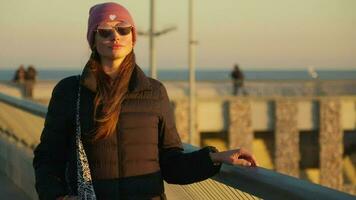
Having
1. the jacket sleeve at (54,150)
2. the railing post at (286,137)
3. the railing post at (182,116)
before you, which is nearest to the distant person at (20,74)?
the railing post at (182,116)

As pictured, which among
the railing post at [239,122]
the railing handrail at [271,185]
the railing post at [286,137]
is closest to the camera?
the railing handrail at [271,185]

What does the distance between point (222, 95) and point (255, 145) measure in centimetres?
260

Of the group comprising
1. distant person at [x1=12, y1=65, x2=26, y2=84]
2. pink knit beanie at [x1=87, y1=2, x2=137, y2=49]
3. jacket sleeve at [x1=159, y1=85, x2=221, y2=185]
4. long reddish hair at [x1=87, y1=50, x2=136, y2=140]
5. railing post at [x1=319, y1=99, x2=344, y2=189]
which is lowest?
railing post at [x1=319, y1=99, x2=344, y2=189]

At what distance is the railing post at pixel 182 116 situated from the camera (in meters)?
27.2

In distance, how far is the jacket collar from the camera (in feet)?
9.03

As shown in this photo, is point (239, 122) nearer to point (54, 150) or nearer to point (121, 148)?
point (54, 150)

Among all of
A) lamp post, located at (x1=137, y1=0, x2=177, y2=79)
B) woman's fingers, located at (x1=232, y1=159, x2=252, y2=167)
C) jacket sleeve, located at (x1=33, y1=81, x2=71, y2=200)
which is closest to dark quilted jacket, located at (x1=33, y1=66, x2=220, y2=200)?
jacket sleeve, located at (x1=33, y1=81, x2=71, y2=200)

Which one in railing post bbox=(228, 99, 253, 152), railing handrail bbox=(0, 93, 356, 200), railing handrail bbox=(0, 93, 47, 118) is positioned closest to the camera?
railing handrail bbox=(0, 93, 356, 200)

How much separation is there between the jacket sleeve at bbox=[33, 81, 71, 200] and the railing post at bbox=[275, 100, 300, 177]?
86.5ft

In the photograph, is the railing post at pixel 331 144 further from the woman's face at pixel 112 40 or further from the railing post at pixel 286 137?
the woman's face at pixel 112 40

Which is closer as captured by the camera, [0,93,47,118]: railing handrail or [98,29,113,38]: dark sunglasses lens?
→ [98,29,113,38]: dark sunglasses lens

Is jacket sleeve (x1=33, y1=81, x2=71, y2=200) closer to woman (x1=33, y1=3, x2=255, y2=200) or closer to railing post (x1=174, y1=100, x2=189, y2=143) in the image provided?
woman (x1=33, y1=3, x2=255, y2=200)

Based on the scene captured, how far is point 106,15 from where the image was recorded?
9.25 feet

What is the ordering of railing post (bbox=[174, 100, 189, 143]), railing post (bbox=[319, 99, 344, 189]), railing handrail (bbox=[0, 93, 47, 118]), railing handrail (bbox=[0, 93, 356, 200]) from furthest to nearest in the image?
railing post (bbox=[319, 99, 344, 189]), railing post (bbox=[174, 100, 189, 143]), railing handrail (bbox=[0, 93, 47, 118]), railing handrail (bbox=[0, 93, 356, 200])
